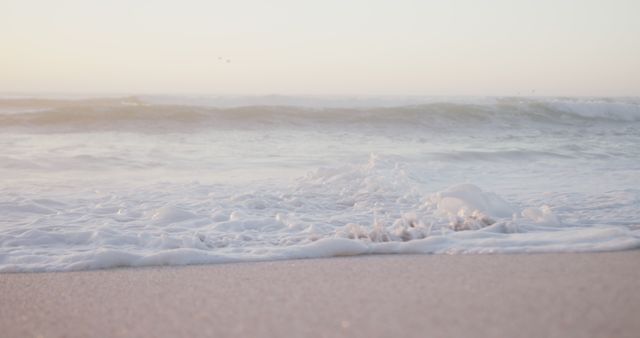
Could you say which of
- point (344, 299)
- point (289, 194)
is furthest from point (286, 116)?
point (344, 299)

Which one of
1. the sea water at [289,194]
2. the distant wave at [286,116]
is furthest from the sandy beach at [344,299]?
the distant wave at [286,116]

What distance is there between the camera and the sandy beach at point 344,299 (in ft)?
6.12

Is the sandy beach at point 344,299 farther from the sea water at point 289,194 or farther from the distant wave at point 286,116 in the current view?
the distant wave at point 286,116

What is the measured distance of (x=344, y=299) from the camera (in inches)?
85.3

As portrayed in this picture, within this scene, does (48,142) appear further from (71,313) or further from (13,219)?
(71,313)

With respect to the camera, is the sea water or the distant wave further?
the distant wave

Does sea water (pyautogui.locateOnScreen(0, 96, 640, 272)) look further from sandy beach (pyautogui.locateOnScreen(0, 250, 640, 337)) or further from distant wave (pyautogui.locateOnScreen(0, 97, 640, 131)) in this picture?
sandy beach (pyautogui.locateOnScreen(0, 250, 640, 337))

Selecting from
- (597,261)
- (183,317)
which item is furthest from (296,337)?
(597,261)

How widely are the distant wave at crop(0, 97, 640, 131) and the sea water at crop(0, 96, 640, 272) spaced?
0.54 feet

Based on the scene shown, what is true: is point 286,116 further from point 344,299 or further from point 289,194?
point 344,299

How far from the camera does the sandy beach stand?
6.12 feet

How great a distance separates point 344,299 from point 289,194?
8.61 ft

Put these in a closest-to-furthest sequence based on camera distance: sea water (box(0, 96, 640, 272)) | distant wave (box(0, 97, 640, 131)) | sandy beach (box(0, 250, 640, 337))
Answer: sandy beach (box(0, 250, 640, 337))
sea water (box(0, 96, 640, 272))
distant wave (box(0, 97, 640, 131))

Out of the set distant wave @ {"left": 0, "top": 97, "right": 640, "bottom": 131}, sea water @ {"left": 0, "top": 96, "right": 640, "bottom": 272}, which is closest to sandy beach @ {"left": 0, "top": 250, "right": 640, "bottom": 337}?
sea water @ {"left": 0, "top": 96, "right": 640, "bottom": 272}
